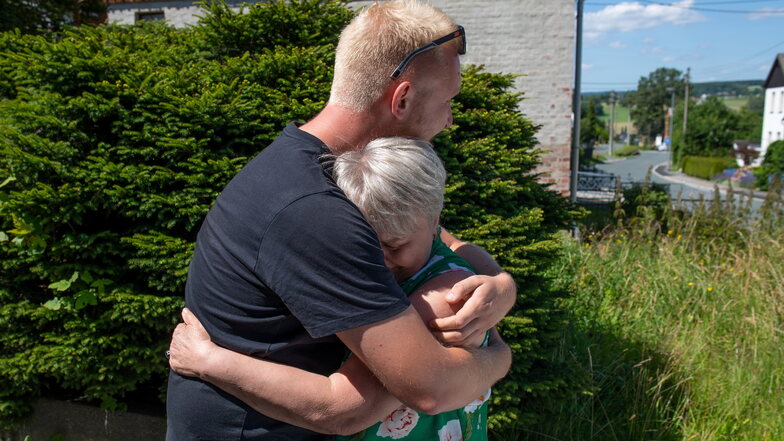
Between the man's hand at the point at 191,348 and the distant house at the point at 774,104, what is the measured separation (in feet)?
209

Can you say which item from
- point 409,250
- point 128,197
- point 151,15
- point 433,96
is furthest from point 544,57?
point 409,250

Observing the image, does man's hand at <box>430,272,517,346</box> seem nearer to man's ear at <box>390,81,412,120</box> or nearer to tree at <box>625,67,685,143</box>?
man's ear at <box>390,81,412,120</box>

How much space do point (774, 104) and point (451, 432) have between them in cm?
6831

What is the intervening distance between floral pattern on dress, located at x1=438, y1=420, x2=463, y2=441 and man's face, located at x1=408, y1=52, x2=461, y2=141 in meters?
0.78

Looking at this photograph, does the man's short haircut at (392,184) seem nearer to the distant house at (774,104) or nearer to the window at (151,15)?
the window at (151,15)

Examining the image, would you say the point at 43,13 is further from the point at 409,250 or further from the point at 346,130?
the point at 409,250

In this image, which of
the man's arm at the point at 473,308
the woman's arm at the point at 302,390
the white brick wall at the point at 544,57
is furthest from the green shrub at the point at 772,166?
the woman's arm at the point at 302,390

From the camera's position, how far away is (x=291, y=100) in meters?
2.99

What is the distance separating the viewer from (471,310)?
1.43 meters

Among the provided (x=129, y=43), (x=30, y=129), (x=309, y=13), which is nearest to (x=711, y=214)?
(x=309, y=13)

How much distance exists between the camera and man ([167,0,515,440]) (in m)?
1.23

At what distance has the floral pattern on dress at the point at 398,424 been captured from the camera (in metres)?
1.52

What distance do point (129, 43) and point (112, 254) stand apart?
148 centimetres

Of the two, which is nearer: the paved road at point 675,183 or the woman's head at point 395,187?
the woman's head at point 395,187
